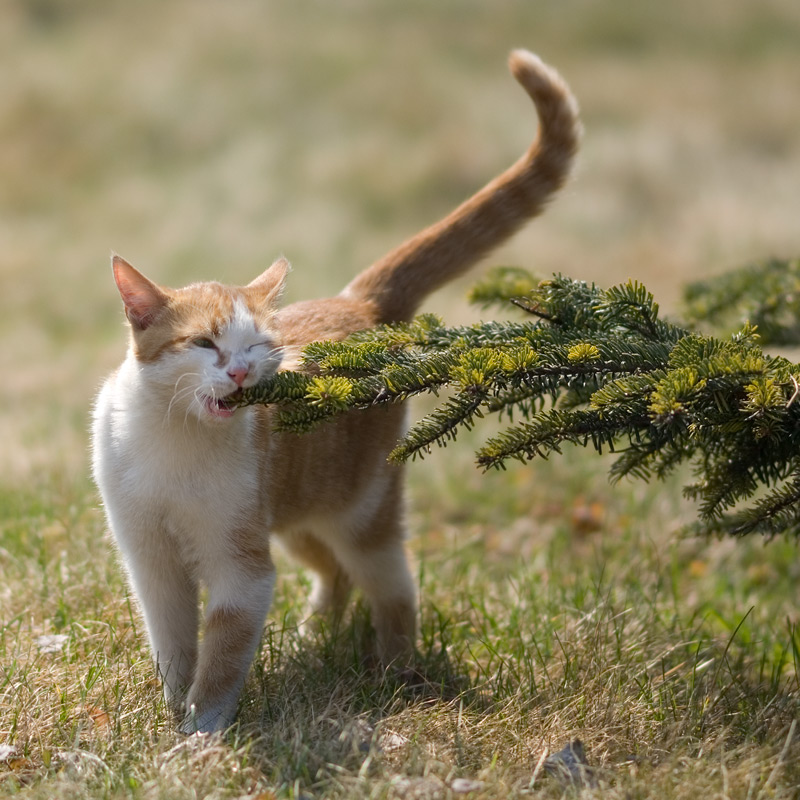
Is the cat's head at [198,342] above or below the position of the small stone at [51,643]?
above

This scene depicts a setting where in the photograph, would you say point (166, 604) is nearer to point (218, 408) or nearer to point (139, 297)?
point (218, 408)

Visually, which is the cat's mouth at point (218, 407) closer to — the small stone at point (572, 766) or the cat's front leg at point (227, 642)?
the cat's front leg at point (227, 642)

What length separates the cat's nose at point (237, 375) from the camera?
2.20 metres

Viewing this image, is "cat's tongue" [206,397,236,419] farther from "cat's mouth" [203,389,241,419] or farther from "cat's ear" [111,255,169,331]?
"cat's ear" [111,255,169,331]

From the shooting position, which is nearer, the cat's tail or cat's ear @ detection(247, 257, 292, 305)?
cat's ear @ detection(247, 257, 292, 305)

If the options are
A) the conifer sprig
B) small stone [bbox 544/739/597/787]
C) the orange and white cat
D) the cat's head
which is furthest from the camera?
the orange and white cat

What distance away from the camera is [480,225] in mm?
3072

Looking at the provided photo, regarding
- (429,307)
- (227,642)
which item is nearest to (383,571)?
(227,642)

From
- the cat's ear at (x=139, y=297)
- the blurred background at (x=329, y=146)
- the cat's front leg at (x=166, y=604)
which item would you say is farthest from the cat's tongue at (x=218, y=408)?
the blurred background at (x=329, y=146)

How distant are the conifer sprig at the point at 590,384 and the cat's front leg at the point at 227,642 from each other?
449 mm

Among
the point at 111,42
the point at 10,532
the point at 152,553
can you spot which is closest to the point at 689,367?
the point at 152,553

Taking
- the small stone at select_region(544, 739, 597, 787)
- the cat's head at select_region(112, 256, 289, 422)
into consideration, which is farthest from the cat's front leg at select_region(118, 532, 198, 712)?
the small stone at select_region(544, 739, 597, 787)

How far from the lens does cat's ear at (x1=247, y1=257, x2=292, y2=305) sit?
2.56 meters

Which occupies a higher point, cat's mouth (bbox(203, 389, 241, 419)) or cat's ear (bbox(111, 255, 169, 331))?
cat's ear (bbox(111, 255, 169, 331))
